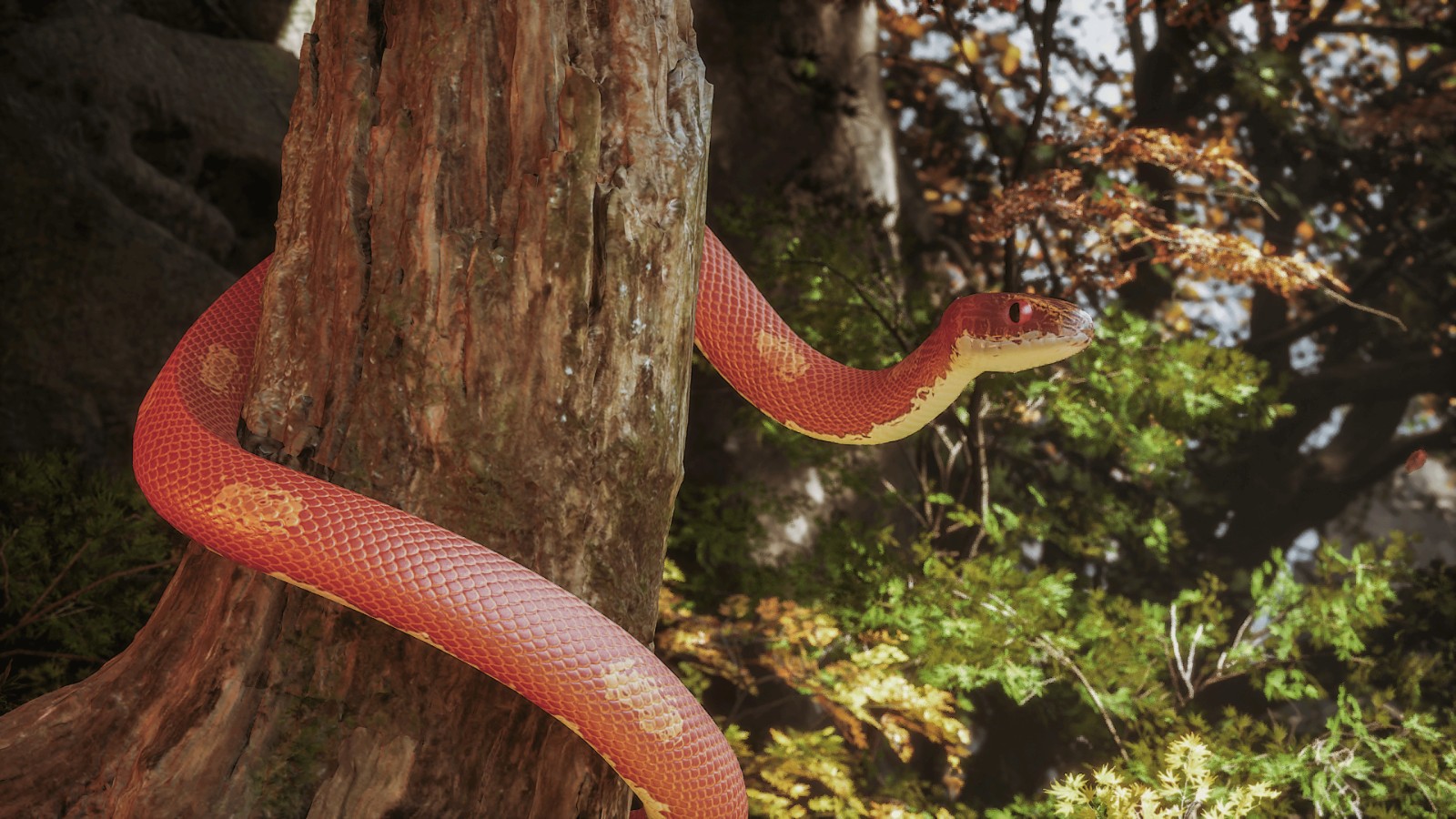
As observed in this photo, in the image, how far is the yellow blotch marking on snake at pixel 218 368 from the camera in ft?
4.84

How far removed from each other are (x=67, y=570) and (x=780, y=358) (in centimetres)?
173

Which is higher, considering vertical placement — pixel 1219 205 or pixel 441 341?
pixel 1219 205

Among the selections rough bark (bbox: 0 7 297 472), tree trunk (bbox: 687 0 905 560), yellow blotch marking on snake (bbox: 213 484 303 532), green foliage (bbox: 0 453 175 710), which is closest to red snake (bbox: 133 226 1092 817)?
yellow blotch marking on snake (bbox: 213 484 303 532)

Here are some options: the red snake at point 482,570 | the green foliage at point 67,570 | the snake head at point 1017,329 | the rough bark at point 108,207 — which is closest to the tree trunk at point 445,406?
the red snake at point 482,570

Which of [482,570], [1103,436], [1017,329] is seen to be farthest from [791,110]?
[482,570]

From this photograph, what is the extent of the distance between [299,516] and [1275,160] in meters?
4.68

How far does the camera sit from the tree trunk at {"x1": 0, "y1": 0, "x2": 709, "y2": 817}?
127 cm

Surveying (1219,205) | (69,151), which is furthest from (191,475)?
(1219,205)

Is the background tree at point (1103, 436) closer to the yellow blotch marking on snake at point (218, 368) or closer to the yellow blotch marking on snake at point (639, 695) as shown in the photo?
the yellow blotch marking on snake at point (639, 695)

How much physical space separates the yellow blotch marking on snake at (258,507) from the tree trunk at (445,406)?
10 centimetres

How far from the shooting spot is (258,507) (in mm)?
1241

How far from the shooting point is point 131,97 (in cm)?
336

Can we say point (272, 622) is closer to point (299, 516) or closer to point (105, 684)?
point (299, 516)

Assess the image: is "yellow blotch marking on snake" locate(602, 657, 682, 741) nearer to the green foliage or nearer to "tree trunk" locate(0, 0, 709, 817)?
"tree trunk" locate(0, 0, 709, 817)
